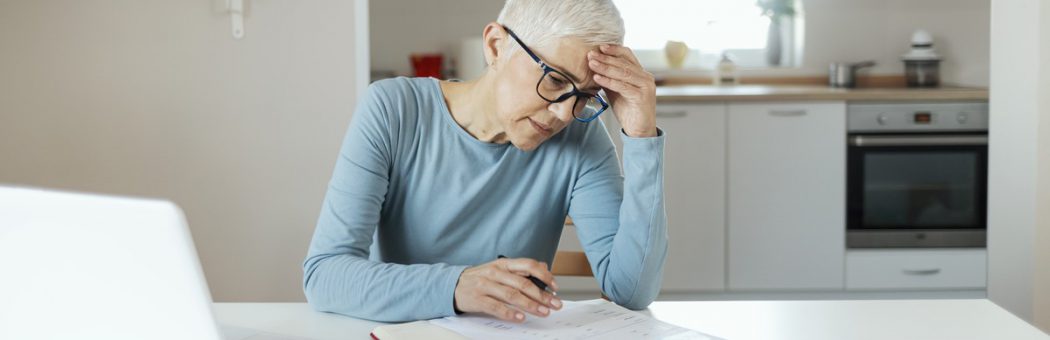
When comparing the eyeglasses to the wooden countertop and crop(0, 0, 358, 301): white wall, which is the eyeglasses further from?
the wooden countertop

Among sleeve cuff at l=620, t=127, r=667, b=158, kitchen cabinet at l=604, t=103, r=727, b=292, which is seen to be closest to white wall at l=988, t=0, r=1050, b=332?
kitchen cabinet at l=604, t=103, r=727, b=292

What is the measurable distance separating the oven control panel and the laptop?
3432 mm

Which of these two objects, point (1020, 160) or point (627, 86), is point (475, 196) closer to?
point (627, 86)

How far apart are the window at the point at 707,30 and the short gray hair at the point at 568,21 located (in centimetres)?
326

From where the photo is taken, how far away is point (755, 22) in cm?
474

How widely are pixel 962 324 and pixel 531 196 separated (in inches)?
24.1

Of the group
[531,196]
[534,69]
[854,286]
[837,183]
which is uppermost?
[534,69]

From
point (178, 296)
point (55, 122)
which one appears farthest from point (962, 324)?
point (55, 122)

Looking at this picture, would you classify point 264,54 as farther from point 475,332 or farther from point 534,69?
point 475,332

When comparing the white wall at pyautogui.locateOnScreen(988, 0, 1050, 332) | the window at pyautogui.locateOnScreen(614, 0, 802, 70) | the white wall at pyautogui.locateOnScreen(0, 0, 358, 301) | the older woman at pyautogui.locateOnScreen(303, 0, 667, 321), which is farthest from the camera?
the window at pyautogui.locateOnScreen(614, 0, 802, 70)

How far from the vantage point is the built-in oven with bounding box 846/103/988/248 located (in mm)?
3961

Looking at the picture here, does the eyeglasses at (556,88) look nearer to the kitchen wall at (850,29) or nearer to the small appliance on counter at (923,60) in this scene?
the kitchen wall at (850,29)

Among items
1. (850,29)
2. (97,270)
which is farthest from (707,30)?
(97,270)

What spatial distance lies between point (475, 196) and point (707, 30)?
3.25 metres
